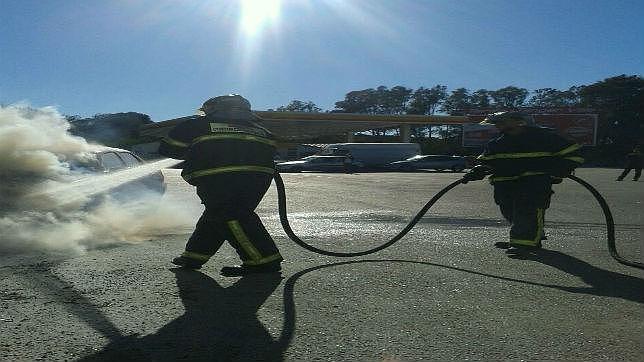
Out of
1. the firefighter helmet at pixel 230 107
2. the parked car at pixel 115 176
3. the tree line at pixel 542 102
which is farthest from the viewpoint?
the tree line at pixel 542 102

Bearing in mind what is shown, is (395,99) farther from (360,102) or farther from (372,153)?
(372,153)

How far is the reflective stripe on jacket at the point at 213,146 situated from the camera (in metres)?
5.34

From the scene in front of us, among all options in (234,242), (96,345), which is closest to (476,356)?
(96,345)

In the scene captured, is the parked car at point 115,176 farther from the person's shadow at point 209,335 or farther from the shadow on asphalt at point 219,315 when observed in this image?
the person's shadow at point 209,335

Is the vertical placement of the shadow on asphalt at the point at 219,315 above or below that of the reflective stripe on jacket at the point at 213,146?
below

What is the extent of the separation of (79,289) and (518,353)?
3106mm

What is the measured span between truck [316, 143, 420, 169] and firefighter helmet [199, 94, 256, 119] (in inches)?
1526

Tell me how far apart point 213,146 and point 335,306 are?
1.89m

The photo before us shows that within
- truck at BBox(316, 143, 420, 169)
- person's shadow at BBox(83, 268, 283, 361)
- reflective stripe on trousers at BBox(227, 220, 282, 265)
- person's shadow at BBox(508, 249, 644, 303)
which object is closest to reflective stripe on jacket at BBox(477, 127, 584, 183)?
person's shadow at BBox(508, 249, 644, 303)

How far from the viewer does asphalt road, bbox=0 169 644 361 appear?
3.38 meters

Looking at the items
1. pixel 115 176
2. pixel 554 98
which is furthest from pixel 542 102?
pixel 115 176

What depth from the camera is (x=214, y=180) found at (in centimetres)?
534

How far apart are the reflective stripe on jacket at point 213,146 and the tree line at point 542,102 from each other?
7003cm

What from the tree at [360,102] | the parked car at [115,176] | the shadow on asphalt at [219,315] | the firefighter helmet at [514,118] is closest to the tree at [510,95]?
the tree at [360,102]
